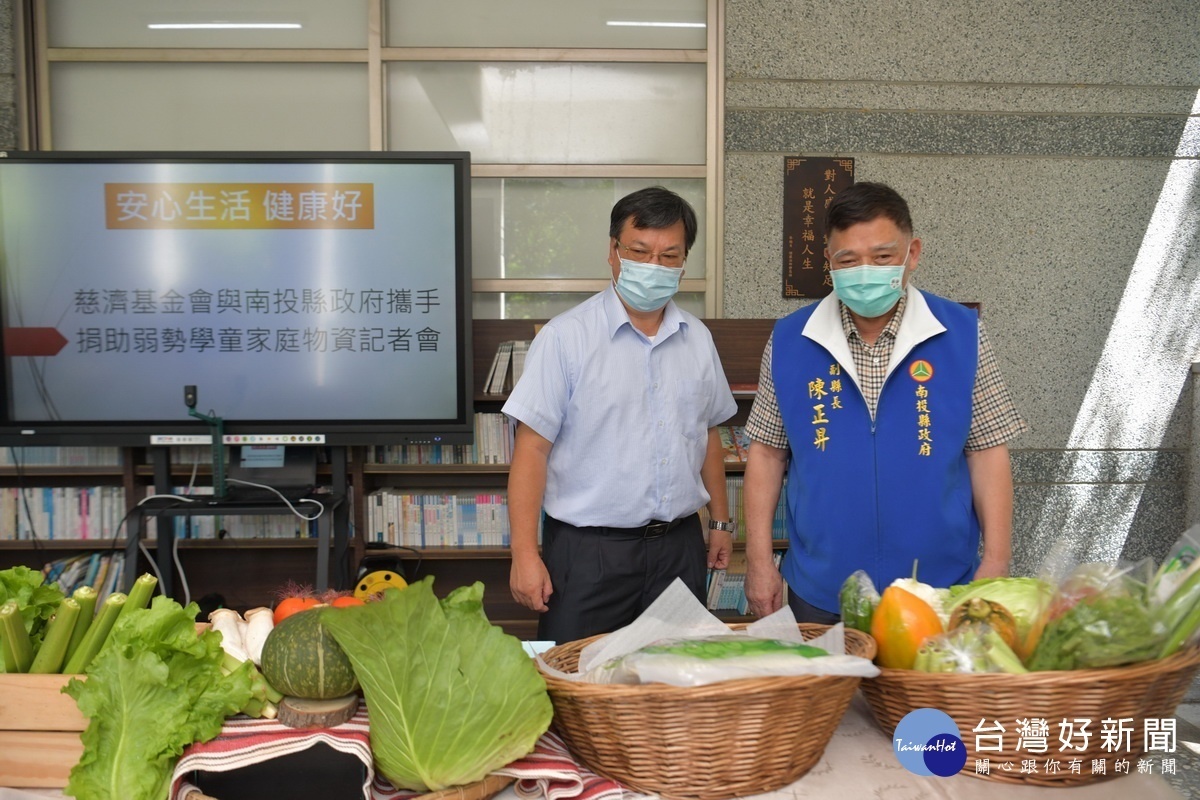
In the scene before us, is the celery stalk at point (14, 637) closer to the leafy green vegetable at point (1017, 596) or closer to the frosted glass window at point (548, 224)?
the leafy green vegetable at point (1017, 596)

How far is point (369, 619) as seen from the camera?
3.30 ft

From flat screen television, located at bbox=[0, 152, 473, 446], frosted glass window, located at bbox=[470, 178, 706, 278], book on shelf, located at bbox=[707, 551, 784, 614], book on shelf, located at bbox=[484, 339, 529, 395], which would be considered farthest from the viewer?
frosted glass window, located at bbox=[470, 178, 706, 278]

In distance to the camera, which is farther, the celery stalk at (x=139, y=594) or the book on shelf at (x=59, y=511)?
the book on shelf at (x=59, y=511)

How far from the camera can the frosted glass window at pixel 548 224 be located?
12.1 feet

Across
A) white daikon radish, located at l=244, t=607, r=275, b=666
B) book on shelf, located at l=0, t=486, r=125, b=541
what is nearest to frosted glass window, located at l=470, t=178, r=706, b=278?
book on shelf, located at l=0, t=486, r=125, b=541

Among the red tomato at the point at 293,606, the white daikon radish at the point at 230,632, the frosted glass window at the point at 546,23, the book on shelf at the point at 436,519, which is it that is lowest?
the book on shelf at the point at 436,519

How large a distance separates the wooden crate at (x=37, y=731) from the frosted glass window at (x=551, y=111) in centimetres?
292

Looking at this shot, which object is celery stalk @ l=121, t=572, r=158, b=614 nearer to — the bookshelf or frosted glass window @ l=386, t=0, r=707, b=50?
the bookshelf

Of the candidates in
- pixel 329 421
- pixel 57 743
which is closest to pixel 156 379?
pixel 329 421

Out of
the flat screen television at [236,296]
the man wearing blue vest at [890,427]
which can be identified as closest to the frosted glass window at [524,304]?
the flat screen television at [236,296]

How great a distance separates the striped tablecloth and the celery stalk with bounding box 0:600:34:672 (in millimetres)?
288

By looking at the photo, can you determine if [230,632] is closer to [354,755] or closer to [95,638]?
[95,638]

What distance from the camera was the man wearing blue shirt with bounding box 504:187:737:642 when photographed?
6.65ft

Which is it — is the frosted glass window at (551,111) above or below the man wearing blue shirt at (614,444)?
above
